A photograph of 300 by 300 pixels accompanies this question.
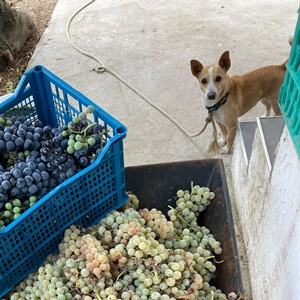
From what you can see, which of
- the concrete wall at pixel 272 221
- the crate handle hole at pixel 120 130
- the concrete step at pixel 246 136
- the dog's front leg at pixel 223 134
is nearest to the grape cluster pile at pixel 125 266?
the concrete wall at pixel 272 221

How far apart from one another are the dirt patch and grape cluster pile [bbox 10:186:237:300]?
203 centimetres

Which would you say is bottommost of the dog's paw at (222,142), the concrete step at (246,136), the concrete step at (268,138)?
the dog's paw at (222,142)

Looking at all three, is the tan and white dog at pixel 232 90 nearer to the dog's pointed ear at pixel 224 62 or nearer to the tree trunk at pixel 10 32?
the dog's pointed ear at pixel 224 62

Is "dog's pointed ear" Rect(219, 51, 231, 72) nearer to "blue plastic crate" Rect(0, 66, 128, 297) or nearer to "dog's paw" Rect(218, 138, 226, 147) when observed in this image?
"dog's paw" Rect(218, 138, 226, 147)

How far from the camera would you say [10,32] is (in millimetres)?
3514

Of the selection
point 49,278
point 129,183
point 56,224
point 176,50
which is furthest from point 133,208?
point 176,50

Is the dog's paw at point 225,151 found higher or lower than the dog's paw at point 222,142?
higher

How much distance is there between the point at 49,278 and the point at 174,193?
747mm

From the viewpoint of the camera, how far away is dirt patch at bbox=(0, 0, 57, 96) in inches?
130

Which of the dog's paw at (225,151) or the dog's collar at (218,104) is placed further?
the dog's paw at (225,151)

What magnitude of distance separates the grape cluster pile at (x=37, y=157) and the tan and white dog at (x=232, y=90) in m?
0.90

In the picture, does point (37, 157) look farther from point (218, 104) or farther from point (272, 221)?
point (218, 104)

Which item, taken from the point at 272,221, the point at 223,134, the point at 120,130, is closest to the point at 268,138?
the point at 272,221

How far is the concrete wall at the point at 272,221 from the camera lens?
1.16m
